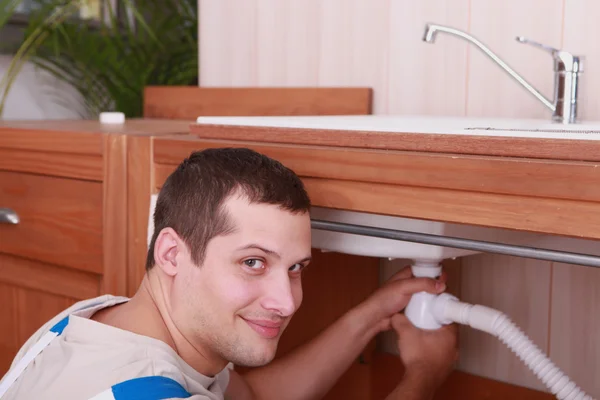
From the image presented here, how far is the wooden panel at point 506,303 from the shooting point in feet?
4.89

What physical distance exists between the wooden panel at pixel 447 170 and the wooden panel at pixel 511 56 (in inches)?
22.9

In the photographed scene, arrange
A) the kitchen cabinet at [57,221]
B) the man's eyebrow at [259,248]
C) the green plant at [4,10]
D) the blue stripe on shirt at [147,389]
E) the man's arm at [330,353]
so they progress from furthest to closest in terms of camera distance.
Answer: the green plant at [4,10], the kitchen cabinet at [57,221], the man's arm at [330,353], the man's eyebrow at [259,248], the blue stripe on shirt at [147,389]

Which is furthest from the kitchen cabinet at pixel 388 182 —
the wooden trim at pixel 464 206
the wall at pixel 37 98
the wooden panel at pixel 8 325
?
the wall at pixel 37 98

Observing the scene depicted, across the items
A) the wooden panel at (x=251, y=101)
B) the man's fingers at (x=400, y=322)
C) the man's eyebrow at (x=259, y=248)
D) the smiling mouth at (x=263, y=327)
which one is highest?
the wooden panel at (x=251, y=101)

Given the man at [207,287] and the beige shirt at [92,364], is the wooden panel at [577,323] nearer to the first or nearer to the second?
the man at [207,287]

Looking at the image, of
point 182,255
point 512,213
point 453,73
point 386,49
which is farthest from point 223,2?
point 512,213

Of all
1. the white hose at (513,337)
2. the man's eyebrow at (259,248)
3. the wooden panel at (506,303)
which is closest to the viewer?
the man's eyebrow at (259,248)

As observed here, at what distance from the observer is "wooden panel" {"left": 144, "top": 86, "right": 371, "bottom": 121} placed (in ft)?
5.53

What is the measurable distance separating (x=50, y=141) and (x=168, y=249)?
0.60 metres

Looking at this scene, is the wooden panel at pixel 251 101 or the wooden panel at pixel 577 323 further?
the wooden panel at pixel 251 101

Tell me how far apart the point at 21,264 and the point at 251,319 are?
29.5 inches

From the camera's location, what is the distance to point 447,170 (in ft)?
2.88

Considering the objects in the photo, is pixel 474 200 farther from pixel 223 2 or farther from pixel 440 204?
pixel 223 2

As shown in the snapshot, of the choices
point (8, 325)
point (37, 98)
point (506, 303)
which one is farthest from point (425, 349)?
point (37, 98)
